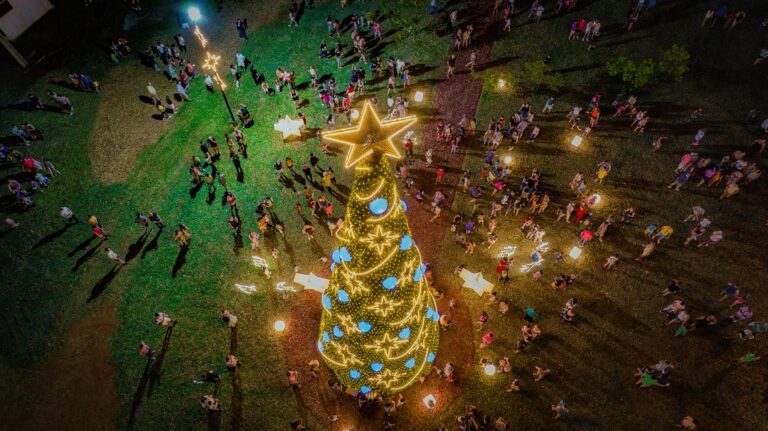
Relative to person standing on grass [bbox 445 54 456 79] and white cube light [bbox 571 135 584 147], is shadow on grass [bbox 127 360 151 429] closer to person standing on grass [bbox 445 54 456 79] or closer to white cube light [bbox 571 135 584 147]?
person standing on grass [bbox 445 54 456 79]

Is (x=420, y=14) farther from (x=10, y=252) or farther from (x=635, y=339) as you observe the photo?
(x=10, y=252)

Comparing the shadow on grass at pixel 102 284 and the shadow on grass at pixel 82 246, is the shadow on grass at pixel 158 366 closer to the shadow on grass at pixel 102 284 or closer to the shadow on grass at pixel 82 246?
the shadow on grass at pixel 102 284

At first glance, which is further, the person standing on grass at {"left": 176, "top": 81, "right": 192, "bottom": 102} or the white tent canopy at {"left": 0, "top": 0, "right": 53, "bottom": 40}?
the white tent canopy at {"left": 0, "top": 0, "right": 53, "bottom": 40}

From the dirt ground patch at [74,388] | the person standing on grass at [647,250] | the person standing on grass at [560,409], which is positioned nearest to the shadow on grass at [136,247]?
the dirt ground patch at [74,388]

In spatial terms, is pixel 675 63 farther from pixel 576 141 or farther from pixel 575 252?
pixel 575 252

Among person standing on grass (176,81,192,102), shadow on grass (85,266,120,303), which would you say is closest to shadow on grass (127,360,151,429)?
shadow on grass (85,266,120,303)

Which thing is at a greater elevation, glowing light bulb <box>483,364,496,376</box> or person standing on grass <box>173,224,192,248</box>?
A: person standing on grass <box>173,224,192,248</box>

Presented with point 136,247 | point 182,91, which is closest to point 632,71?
point 182,91

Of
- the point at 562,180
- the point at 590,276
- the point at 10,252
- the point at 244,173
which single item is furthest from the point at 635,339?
the point at 10,252

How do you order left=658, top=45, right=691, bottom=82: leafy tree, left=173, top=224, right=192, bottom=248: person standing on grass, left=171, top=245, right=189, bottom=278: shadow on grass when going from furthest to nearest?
left=658, top=45, right=691, bottom=82: leafy tree, left=173, top=224, right=192, bottom=248: person standing on grass, left=171, top=245, right=189, bottom=278: shadow on grass
